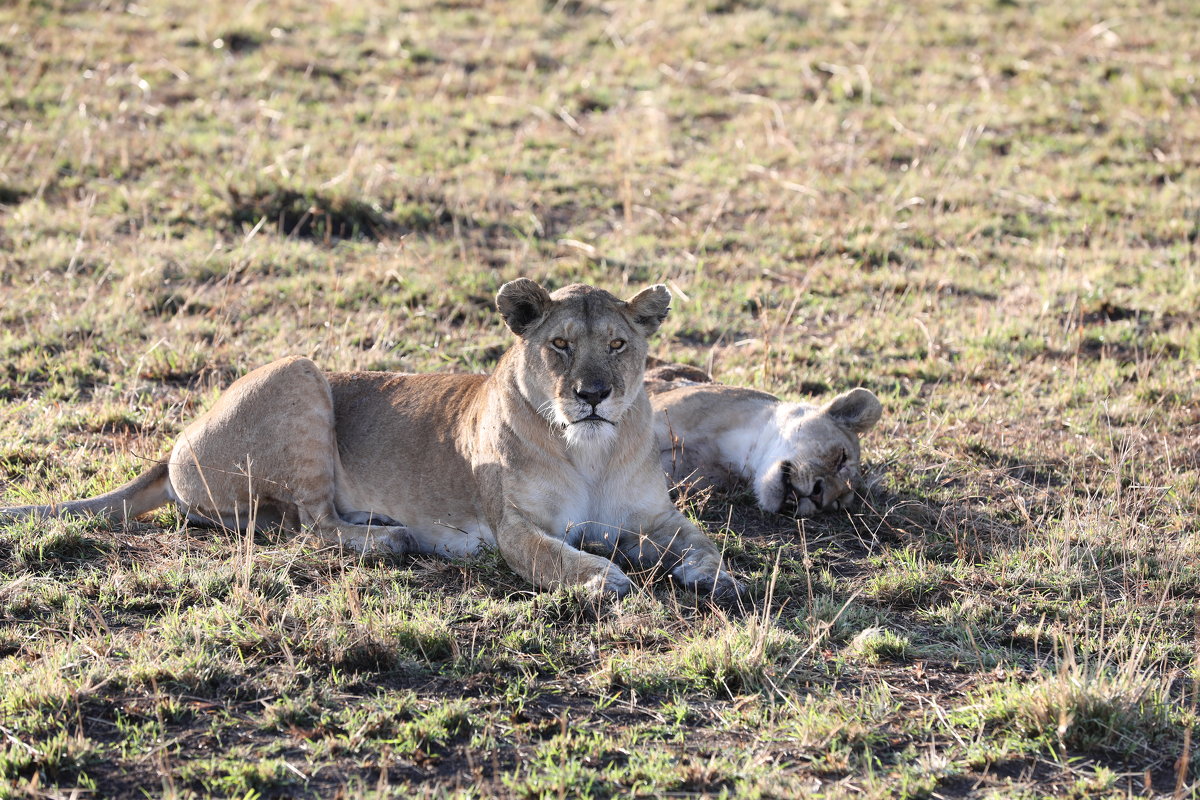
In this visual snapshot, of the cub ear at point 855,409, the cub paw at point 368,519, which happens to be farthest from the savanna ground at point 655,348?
the cub paw at point 368,519

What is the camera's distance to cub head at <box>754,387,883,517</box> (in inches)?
276

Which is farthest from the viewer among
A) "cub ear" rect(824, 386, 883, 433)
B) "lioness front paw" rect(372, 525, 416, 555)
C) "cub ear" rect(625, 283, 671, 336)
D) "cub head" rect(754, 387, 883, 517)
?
"cub ear" rect(824, 386, 883, 433)

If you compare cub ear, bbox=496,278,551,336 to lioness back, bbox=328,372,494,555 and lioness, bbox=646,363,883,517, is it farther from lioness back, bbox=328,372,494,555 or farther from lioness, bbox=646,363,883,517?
lioness, bbox=646,363,883,517

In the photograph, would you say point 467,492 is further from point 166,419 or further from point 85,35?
point 85,35

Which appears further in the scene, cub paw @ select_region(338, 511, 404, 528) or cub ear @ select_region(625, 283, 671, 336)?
cub paw @ select_region(338, 511, 404, 528)

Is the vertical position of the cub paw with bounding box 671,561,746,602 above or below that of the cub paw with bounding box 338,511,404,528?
above

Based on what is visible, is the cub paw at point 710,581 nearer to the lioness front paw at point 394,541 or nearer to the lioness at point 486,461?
the lioness at point 486,461

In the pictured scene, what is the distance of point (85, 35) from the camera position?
15.3 meters

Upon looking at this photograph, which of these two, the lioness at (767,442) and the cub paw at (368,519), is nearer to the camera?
the cub paw at (368,519)

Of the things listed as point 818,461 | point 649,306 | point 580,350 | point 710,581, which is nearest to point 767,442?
point 818,461

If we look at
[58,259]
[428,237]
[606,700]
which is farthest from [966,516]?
[58,259]

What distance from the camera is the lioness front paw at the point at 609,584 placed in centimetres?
538

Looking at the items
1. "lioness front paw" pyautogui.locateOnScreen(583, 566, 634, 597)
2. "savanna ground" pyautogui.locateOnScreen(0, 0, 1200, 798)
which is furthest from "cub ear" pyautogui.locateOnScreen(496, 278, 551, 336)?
"lioness front paw" pyautogui.locateOnScreen(583, 566, 634, 597)

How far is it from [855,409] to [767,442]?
0.56 meters
